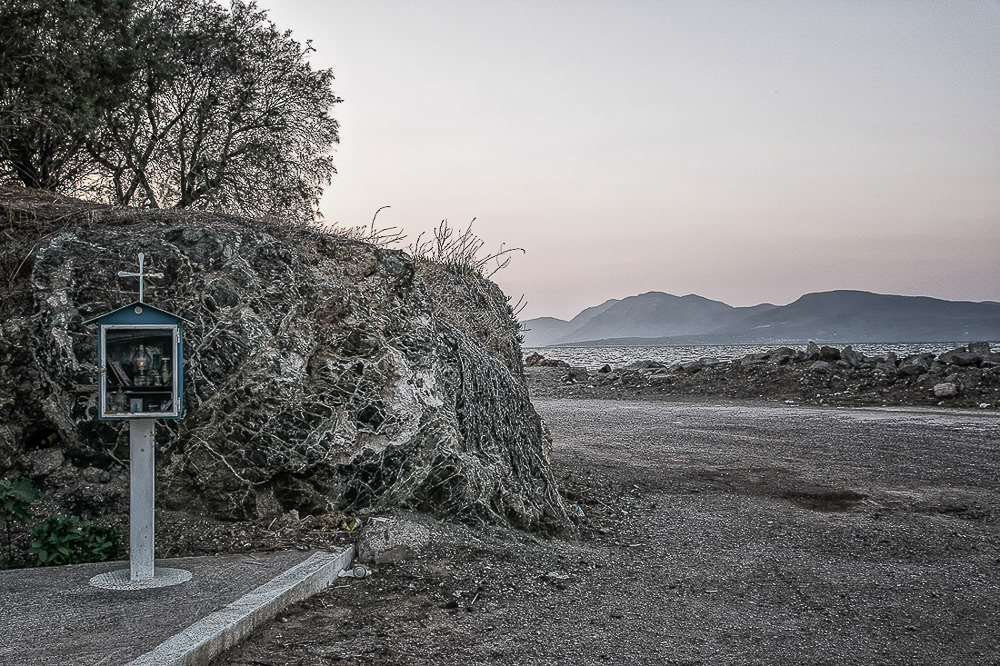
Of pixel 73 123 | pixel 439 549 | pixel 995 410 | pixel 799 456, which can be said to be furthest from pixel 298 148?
pixel 995 410

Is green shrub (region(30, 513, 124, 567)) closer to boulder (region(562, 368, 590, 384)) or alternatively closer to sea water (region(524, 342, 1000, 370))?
boulder (region(562, 368, 590, 384))

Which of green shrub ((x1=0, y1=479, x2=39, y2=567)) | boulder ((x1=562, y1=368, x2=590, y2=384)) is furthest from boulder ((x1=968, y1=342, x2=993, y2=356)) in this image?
green shrub ((x1=0, y1=479, x2=39, y2=567))

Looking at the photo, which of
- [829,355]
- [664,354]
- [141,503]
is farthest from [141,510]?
[664,354]

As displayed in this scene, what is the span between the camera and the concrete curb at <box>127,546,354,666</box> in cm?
388

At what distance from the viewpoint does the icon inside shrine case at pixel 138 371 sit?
484 centimetres

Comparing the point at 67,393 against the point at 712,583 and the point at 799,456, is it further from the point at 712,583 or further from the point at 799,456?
the point at 799,456

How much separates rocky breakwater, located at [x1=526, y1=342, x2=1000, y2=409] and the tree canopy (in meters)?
12.3

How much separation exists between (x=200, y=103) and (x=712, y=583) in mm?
14466

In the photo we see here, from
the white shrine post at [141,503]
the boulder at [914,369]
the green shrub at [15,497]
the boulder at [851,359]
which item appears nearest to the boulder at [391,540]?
the white shrine post at [141,503]

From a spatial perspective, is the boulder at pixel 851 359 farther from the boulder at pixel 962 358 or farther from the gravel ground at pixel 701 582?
the gravel ground at pixel 701 582

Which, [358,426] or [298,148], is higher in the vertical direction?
[298,148]

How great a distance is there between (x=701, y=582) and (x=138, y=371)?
4188 mm

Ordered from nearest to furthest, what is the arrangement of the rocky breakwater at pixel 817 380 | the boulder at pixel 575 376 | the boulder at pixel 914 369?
the rocky breakwater at pixel 817 380, the boulder at pixel 914 369, the boulder at pixel 575 376

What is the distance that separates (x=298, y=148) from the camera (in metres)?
17.4
